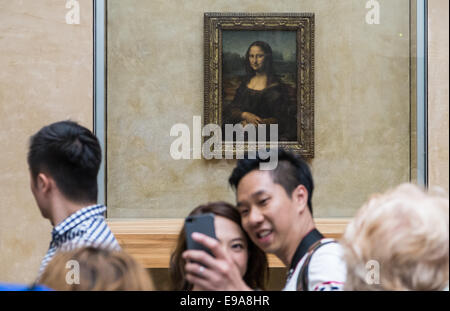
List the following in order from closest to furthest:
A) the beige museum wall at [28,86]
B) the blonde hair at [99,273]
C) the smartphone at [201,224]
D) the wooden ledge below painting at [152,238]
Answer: the blonde hair at [99,273] < the smartphone at [201,224] < the wooden ledge below painting at [152,238] < the beige museum wall at [28,86]

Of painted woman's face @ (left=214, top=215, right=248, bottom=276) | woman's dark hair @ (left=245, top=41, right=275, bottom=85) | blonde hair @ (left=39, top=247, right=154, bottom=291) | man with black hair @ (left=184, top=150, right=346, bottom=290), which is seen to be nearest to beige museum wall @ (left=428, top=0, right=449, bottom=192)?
woman's dark hair @ (left=245, top=41, right=275, bottom=85)

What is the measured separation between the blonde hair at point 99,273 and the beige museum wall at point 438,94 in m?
3.57

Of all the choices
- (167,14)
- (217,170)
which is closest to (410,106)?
(217,170)

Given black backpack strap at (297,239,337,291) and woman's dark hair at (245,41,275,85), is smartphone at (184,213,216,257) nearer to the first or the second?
black backpack strap at (297,239,337,291)

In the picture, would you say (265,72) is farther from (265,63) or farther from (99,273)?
(99,273)

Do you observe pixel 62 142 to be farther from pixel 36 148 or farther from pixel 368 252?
pixel 368 252

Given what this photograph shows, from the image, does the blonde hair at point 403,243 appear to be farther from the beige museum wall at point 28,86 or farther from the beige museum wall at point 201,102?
the beige museum wall at point 28,86

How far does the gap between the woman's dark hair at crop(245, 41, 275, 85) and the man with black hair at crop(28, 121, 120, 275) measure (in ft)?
7.72

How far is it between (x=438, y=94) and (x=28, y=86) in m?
3.36

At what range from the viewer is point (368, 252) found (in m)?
1.51

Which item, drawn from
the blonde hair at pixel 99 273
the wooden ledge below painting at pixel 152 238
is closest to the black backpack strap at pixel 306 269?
the blonde hair at pixel 99 273

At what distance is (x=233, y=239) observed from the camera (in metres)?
2.25

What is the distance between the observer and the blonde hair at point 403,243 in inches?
57.1

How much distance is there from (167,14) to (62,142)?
2416 mm
